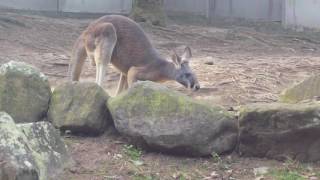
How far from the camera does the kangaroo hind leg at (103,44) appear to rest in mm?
7633

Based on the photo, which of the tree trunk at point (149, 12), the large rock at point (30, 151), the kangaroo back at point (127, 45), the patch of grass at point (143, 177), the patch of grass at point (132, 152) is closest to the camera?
the large rock at point (30, 151)

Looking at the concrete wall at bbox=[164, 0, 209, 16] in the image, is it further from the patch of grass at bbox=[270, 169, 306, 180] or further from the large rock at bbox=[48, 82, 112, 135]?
the patch of grass at bbox=[270, 169, 306, 180]

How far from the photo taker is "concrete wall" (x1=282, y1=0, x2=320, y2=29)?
15039 millimetres

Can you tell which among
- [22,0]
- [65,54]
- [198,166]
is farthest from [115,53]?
[22,0]

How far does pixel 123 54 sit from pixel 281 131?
2.53 m

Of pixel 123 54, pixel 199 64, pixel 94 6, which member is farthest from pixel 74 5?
pixel 123 54

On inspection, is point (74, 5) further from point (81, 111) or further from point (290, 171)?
point (290, 171)

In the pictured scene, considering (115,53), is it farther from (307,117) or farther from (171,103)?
(307,117)

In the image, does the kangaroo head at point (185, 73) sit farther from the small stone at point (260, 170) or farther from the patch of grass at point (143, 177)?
the patch of grass at point (143, 177)

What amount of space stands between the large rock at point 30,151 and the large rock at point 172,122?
64 centimetres

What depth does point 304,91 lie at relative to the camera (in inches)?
265

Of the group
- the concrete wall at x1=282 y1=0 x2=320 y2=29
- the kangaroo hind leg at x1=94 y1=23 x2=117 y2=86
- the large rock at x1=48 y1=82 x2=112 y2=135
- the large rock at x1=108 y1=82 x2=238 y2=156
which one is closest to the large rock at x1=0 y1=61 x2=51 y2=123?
the large rock at x1=48 y1=82 x2=112 y2=135

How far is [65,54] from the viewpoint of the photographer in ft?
36.1

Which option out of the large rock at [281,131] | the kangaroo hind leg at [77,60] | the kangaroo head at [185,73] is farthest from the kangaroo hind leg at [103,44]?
the large rock at [281,131]
